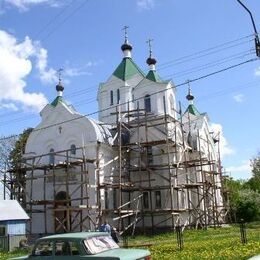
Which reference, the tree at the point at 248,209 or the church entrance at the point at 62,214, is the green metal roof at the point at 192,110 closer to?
the tree at the point at 248,209

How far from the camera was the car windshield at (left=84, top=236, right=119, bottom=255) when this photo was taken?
10.3m

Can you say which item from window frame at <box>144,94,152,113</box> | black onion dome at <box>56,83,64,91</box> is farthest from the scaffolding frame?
black onion dome at <box>56,83,64,91</box>

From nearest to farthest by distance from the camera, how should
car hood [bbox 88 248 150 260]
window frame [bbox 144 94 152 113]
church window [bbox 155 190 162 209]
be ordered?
car hood [bbox 88 248 150 260], church window [bbox 155 190 162 209], window frame [bbox 144 94 152 113]

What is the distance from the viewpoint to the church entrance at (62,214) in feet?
95.6

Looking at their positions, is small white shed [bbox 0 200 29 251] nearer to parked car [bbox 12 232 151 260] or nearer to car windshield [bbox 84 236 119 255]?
parked car [bbox 12 232 151 260]

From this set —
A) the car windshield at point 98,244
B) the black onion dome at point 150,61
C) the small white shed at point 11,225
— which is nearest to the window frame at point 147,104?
the black onion dome at point 150,61

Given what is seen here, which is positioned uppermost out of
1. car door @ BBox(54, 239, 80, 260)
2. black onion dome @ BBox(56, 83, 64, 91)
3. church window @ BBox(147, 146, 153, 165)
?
black onion dome @ BBox(56, 83, 64, 91)

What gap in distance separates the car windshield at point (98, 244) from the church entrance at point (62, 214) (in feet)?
57.8

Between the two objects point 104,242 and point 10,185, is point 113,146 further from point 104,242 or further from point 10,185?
point 104,242

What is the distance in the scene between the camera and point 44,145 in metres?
35.2

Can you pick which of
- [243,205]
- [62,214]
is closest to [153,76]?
[62,214]

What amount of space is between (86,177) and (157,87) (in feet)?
37.5

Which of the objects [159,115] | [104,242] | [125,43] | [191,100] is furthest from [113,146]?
[104,242]

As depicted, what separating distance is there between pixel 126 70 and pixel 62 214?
47.6ft
